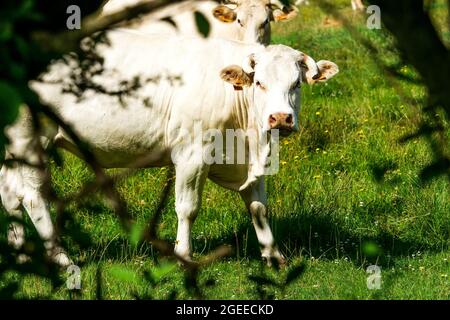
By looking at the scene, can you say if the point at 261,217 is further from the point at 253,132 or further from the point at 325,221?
the point at 253,132

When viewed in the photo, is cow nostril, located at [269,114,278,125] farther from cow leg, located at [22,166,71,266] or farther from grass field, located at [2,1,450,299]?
cow leg, located at [22,166,71,266]

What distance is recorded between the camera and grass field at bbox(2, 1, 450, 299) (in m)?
6.96

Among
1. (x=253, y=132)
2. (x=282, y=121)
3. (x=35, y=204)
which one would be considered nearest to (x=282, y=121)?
(x=282, y=121)

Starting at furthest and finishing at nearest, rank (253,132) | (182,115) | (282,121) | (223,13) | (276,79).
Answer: (223,13) < (253,132) < (182,115) < (276,79) < (282,121)

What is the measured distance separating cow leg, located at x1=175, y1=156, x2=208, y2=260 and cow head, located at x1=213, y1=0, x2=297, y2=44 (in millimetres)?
2628

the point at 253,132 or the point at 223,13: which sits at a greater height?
the point at 253,132

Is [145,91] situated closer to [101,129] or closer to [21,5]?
[101,129]

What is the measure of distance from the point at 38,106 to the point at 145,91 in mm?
5741

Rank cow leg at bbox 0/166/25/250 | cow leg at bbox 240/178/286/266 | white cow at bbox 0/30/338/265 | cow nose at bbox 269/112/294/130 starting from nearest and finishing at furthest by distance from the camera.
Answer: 1. cow nose at bbox 269/112/294/130
2. cow leg at bbox 240/178/286/266
3. white cow at bbox 0/30/338/265
4. cow leg at bbox 0/166/25/250

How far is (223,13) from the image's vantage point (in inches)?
412

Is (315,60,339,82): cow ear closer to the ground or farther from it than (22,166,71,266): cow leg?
farther from it

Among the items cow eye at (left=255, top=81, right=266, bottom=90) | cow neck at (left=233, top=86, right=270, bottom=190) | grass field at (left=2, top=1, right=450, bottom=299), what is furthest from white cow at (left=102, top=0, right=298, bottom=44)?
cow eye at (left=255, top=81, right=266, bottom=90)

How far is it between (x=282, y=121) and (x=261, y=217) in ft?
2.98
